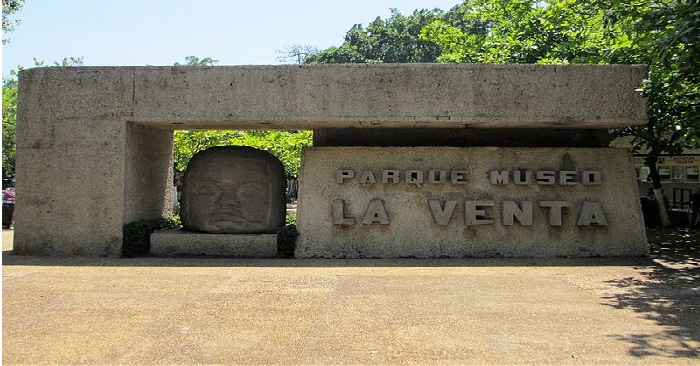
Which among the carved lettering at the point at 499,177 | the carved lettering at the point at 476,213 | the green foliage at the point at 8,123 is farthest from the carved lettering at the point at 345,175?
the green foliage at the point at 8,123

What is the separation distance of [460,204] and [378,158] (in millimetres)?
1865

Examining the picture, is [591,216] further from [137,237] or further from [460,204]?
[137,237]

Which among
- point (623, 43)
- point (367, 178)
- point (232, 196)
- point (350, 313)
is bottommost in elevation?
point (350, 313)

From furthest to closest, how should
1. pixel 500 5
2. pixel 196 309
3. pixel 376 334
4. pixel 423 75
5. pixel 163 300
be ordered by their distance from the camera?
pixel 500 5 → pixel 423 75 → pixel 163 300 → pixel 196 309 → pixel 376 334

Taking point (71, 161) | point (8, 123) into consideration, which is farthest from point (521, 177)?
point (8, 123)

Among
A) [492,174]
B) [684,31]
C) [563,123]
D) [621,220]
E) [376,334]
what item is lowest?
[376,334]

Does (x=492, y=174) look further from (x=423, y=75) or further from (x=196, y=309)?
(x=196, y=309)

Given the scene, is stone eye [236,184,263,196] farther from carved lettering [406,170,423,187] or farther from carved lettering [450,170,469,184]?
carved lettering [450,170,469,184]

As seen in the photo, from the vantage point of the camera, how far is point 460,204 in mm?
10961

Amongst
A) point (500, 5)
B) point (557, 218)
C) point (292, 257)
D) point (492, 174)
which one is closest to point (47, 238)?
point (292, 257)

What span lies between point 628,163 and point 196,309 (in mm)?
8850

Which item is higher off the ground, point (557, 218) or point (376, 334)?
point (557, 218)

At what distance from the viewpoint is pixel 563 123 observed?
10.8 metres

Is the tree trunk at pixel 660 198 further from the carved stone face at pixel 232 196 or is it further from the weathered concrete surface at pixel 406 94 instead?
the carved stone face at pixel 232 196
